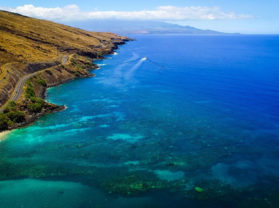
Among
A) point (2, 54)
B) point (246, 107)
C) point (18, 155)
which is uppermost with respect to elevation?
point (2, 54)

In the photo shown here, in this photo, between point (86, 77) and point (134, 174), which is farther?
point (86, 77)

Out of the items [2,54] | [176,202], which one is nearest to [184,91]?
[176,202]

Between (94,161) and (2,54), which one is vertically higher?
(2,54)

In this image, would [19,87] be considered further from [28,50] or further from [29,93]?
[28,50]

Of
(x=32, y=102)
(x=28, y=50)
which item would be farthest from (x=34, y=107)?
(x=28, y=50)

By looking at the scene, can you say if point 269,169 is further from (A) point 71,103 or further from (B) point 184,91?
(A) point 71,103

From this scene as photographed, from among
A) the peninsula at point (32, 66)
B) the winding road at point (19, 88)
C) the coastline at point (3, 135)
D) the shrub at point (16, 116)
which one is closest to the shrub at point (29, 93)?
the peninsula at point (32, 66)

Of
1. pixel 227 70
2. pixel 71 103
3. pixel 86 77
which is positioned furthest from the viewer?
pixel 227 70
